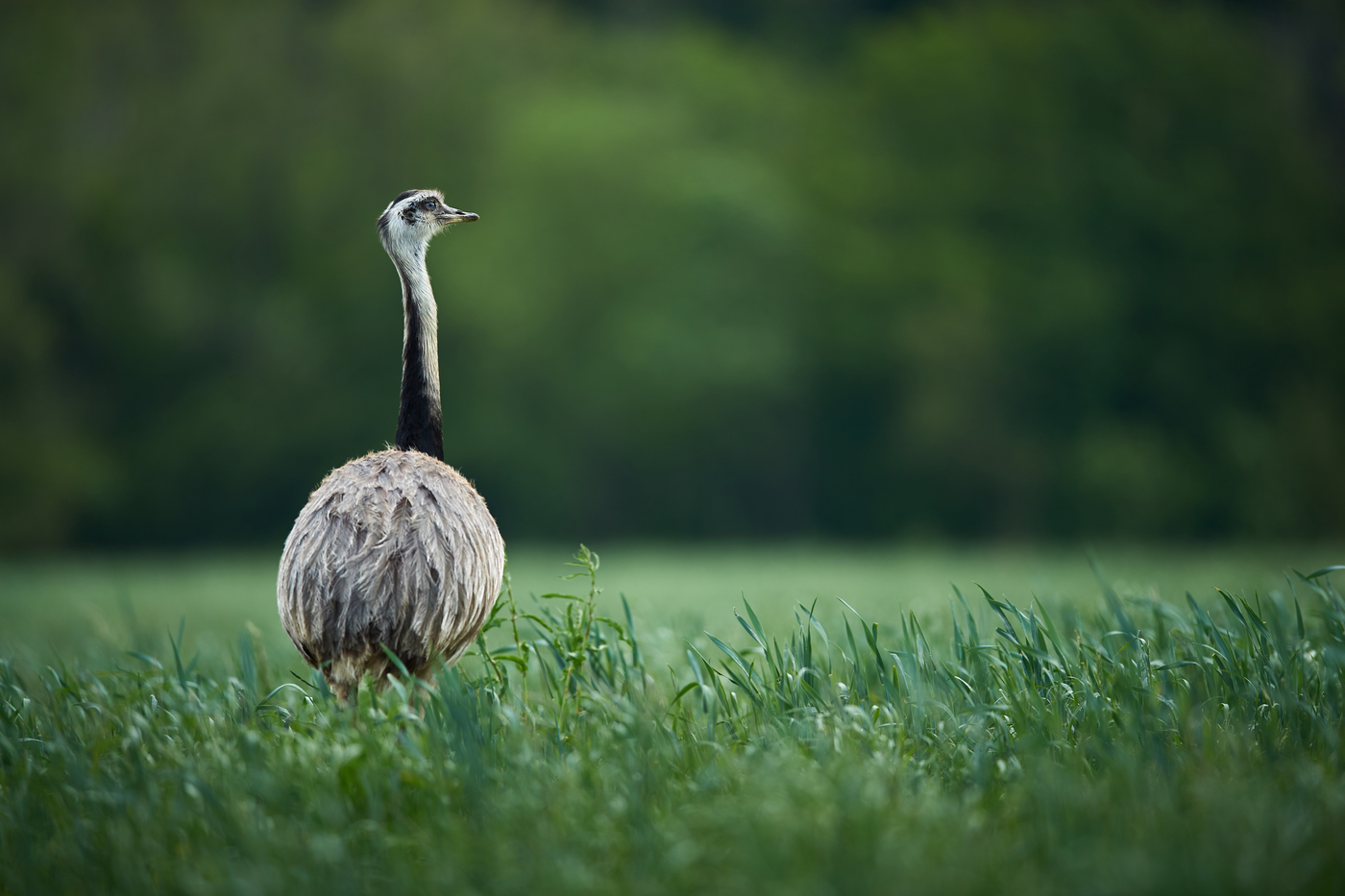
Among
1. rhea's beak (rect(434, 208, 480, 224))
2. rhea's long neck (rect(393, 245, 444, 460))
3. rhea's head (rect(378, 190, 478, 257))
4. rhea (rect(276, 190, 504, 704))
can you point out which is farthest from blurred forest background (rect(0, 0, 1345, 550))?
rhea (rect(276, 190, 504, 704))

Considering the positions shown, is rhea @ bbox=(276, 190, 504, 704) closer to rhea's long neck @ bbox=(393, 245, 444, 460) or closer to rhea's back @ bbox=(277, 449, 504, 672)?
rhea's back @ bbox=(277, 449, 504, 672)

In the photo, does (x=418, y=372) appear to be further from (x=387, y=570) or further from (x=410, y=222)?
(x=387, y=570)

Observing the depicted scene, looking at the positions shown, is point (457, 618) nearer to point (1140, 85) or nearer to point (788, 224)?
point (788, 224)

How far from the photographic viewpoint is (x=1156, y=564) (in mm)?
15578

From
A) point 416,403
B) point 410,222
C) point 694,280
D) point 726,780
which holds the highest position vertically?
point 694,280

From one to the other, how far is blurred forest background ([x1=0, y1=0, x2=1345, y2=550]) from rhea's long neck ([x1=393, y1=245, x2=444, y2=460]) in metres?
26.1

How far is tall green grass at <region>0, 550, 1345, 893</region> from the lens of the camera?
2.69 metres

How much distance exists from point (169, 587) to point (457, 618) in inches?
552

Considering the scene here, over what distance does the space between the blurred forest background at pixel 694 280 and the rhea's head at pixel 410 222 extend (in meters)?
25.9

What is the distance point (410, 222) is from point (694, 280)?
90.0 ft

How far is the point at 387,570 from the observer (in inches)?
152

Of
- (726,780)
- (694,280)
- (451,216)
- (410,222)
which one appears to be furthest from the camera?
(694,280)


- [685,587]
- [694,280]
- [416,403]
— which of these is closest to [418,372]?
[416,403]

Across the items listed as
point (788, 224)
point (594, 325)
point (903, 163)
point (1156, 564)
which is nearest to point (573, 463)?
point (594, 325)
